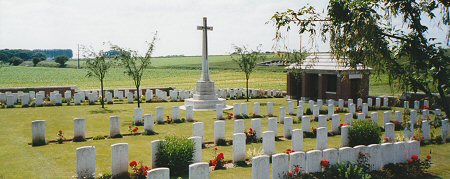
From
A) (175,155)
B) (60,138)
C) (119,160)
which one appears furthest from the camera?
(60,138)

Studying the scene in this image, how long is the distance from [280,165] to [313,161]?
0.88 m

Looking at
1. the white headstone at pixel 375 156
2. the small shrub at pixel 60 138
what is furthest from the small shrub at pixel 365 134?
the small shrub at pixel 60 138

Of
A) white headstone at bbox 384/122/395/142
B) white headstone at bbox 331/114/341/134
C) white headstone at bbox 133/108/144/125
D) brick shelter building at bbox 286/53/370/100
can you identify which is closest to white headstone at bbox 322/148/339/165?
white headstone at bbox 384/122/395/142

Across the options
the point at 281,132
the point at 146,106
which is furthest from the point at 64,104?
the point at 281,132

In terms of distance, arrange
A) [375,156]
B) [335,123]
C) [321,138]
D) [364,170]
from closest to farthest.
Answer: [364,170], [375,156], [321,138], [335,123]

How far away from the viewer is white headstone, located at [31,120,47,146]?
1327 cm

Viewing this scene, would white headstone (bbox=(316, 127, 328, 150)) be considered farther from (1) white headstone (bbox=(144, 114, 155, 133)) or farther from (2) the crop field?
(2) the crop field

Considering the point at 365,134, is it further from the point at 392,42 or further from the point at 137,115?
the point at 137,115

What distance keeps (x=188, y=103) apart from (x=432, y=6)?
1891 centimetres

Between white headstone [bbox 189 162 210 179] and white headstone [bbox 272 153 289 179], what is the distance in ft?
5.51

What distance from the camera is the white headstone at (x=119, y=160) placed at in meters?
9.53

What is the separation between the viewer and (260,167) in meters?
8.52

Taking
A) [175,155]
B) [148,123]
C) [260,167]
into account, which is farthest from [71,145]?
[260,167]

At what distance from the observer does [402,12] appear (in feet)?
20.8
